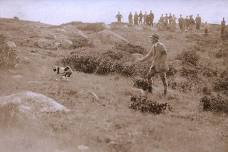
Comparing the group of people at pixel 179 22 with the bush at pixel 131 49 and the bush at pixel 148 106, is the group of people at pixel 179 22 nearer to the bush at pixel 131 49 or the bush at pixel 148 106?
the bush at pixel 131 49

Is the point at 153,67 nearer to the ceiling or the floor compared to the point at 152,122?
nearer to the ceiling

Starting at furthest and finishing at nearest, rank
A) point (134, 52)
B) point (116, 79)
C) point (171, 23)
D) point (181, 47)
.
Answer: point (171, 23)
point (181, 47)
point (134, 52)
point (116, 79)

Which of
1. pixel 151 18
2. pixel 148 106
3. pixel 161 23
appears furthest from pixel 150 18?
pixel 148 106

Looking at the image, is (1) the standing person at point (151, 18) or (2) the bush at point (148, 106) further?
(1) the standing person at point (151, 18)

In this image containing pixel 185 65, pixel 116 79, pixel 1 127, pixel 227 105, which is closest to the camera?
pixel 1 127

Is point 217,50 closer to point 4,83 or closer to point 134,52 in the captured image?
point 134,52

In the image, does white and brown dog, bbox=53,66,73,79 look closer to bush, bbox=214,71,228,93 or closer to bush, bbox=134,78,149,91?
bush, bbox=134,78,149,91

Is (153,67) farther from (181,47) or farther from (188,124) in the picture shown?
(181,47)

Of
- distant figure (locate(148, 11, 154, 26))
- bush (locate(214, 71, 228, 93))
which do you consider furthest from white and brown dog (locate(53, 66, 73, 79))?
distant figure (locate(148, 11, 154, 26))

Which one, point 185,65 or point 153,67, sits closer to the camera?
point 153,67

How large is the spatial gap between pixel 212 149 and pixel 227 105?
3.64 metres

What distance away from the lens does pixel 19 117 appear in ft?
30.4

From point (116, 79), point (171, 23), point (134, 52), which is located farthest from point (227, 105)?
point (171, 23)

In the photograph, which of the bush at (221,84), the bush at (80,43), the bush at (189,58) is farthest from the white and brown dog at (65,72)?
the bush at (80,43)
